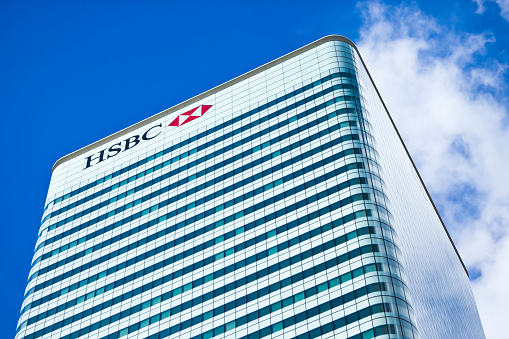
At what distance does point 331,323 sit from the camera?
75562 millimetres

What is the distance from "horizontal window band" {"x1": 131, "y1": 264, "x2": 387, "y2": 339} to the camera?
7675cm

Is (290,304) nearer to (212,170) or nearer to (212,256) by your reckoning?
(212,256)

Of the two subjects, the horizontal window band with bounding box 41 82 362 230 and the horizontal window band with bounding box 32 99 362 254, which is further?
the horizontal window band with bounding box 41 82 362 230

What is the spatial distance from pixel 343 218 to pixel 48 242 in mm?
50154

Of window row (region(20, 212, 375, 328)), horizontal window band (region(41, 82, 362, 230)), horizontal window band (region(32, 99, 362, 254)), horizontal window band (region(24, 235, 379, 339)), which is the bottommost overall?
horizontal window band (region(24, 235, 379, 339))

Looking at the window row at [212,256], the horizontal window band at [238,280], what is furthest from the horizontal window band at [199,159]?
the horizontal window band at [238,280]

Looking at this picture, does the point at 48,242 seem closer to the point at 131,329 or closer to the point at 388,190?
the point at 131,329

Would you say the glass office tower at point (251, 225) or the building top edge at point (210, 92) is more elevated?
the building top edge at point (210, 92)

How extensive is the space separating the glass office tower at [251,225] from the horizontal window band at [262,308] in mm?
156

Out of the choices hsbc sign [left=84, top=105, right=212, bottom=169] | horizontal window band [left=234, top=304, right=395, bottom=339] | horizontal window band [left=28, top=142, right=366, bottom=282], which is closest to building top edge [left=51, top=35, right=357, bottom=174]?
hsbc sign [left=84, top=105, right=212, bottom=169]

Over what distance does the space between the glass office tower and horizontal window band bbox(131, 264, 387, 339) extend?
156 mm

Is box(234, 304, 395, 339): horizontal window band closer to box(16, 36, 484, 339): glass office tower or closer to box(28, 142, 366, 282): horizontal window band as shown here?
box(16, 36, 484, 339): glass office tower

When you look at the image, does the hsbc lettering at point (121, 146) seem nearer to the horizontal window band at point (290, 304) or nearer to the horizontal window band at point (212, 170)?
the horizontal window band at point (212, 170)

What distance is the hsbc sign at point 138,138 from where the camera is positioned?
117375mm
